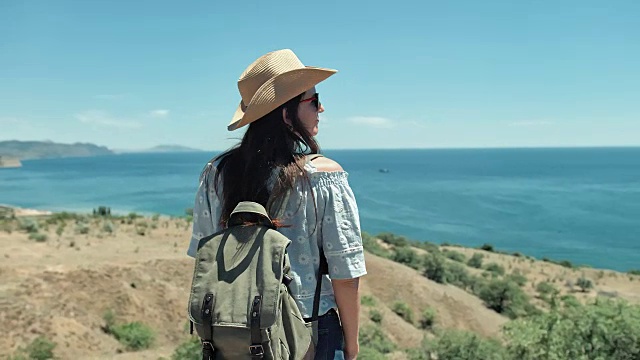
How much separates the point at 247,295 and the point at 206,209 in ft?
2.10

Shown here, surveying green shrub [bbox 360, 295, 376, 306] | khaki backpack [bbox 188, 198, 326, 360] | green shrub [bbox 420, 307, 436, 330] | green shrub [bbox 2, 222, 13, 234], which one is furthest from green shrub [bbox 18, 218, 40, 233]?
khaki backpack [bbox 188, 198, 326, 360]

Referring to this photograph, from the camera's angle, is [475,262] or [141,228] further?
[475,262]

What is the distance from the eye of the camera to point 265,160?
1.90 meters

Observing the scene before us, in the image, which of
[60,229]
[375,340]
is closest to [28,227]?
[60,229]

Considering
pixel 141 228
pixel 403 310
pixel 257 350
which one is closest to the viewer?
pixel 257 350

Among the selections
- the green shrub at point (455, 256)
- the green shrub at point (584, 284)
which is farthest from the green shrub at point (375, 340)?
the green shrub at point (455, 256)

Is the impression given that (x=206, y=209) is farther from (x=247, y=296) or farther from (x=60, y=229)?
(x=60, y=229)

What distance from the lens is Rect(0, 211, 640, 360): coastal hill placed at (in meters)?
9.99

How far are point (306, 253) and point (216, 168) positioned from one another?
51 cm

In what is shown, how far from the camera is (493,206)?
8019 cm

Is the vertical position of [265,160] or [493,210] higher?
[265,160]

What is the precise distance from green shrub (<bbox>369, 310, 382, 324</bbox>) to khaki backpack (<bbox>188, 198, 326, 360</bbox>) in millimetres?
13759

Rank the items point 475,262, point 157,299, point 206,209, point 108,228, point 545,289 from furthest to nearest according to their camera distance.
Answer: point 475,262
point 545,289
point 108,228
point 157,299
point 206,209

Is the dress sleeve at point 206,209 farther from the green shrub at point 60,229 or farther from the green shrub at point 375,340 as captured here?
the green shrub at point 60,229
